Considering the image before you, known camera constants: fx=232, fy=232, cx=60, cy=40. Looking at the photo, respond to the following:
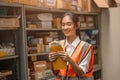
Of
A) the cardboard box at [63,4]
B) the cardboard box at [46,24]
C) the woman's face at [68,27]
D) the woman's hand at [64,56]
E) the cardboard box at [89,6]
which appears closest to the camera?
the woman's hand at [64,56]

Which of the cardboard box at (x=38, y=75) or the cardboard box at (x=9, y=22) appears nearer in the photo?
the cardboard box at (x=9, y=22)

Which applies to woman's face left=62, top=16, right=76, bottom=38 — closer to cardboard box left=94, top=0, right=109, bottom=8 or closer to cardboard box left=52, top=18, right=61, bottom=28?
cardboard box left=52, top=18, right=61, bottom=28

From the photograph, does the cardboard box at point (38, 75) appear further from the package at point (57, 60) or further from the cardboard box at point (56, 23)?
the package at point (57, 60)

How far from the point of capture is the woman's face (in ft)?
6.53

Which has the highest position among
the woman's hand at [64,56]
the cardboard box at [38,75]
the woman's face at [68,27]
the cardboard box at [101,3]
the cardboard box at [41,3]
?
the cardboard box at [101,3]

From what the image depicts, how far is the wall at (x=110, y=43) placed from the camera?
12.4 feet

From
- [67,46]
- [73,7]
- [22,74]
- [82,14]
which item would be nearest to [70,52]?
[67,46]

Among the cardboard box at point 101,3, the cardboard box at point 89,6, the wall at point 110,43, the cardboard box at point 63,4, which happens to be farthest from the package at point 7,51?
the wall at point 110,43

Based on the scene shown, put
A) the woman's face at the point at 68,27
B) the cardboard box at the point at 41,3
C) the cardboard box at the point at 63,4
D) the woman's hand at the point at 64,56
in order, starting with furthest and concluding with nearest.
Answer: the cardboard box at the point at 63,4
the cardboard box at the point at 41,3
the woman's face at the point at 68,27
the woman's hand at the point at 64,56

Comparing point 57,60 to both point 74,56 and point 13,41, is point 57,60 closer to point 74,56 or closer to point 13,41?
point 74,56

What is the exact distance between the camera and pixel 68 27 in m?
1.99

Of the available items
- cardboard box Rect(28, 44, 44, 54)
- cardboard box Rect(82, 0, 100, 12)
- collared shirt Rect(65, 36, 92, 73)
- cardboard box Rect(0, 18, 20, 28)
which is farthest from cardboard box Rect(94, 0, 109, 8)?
collared shirt Rect(65, 36, 92, 73)

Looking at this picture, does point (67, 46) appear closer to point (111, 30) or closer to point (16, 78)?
point (16, 78)

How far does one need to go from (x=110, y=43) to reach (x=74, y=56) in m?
2.04
